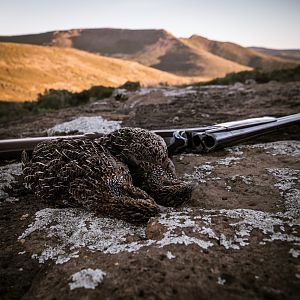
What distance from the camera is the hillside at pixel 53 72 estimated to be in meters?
25.8

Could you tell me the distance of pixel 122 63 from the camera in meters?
44.9

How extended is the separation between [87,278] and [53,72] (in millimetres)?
33358

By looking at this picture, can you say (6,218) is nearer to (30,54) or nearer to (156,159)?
(156,159)

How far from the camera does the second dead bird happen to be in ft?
7.83

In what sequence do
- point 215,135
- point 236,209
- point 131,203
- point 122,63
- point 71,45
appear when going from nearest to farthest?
point 131,203
point 236,209
point 215,135
point 122,63
point 71,45

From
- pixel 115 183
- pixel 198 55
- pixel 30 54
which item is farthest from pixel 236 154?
pixel 198 55

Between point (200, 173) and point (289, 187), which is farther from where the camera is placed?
point (200, 173)

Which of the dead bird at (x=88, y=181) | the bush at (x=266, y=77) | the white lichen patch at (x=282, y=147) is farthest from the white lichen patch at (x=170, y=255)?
the bush at (x=266, y=77)

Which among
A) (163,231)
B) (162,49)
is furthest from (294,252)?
(162,49)

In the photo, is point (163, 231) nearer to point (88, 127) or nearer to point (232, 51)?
point (88, 127)

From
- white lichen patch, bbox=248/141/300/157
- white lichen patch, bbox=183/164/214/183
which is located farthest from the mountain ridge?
white lichen patch, bbox=183/164/214/183

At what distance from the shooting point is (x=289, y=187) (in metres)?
2.96

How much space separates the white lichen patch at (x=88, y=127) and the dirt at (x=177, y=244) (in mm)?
1896

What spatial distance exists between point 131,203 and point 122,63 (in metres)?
44.8
